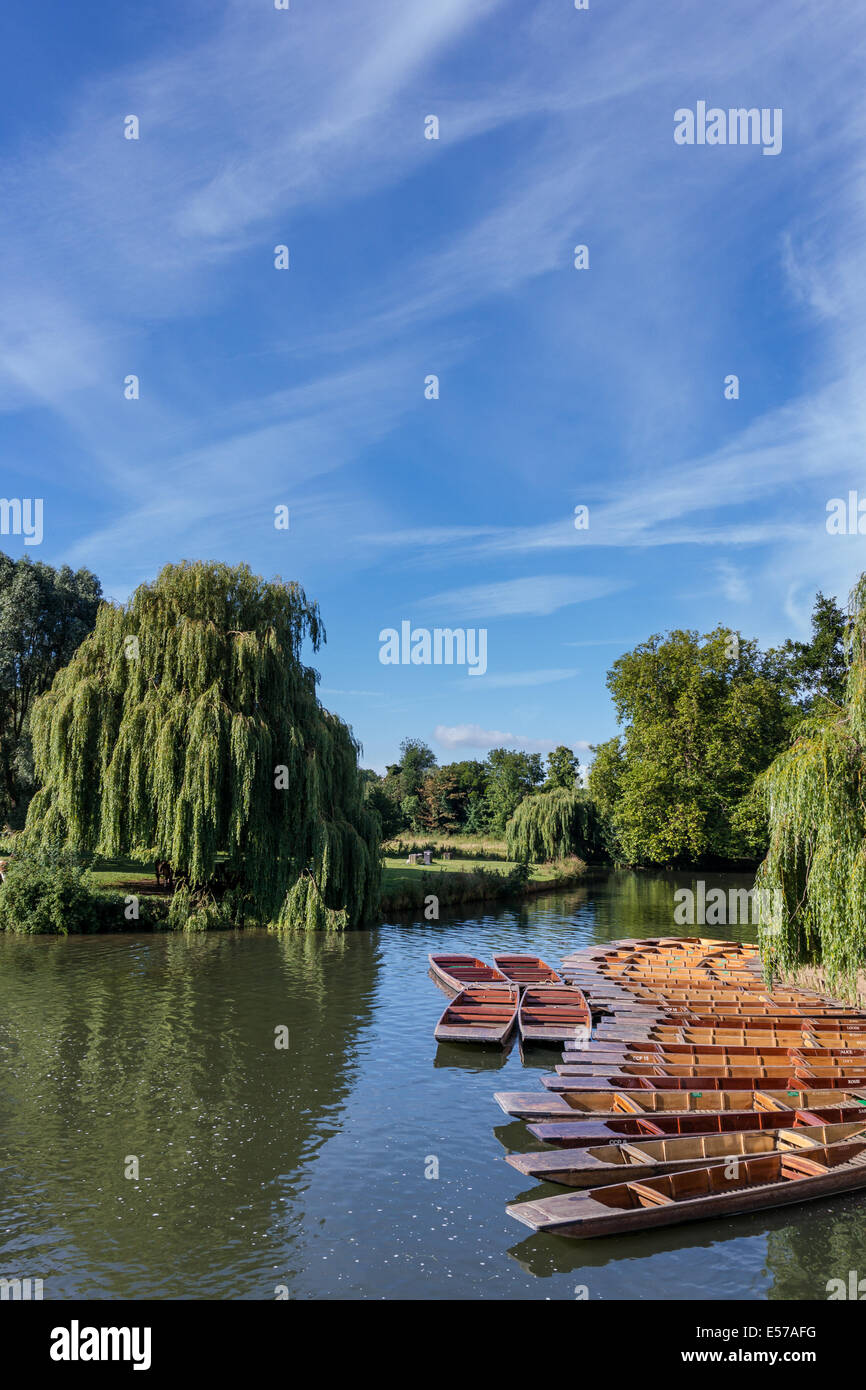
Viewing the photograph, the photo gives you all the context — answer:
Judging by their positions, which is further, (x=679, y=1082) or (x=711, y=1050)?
(x=711, y=1050)

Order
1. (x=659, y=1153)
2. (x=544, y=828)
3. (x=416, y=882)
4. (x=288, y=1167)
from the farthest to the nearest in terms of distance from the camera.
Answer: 1. (x=544, y=828)
2. (x=416, y=882)
3. (x=288, y=1167)
4. (x=659, y=1153)

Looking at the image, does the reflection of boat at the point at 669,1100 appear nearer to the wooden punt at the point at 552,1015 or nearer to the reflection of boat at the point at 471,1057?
the reflection of boat at the point at 471,1057

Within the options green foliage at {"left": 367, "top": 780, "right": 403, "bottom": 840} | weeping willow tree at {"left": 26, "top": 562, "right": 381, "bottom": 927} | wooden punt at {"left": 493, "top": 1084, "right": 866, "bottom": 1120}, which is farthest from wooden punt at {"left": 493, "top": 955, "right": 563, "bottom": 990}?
green foliage at {"left": 367, "top": 780, "right": 403, "bottom": 840}

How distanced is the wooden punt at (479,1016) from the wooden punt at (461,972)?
0.86 metres

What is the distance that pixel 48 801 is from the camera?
26.0 metres

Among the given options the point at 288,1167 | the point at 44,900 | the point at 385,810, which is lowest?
the point at 288,1167

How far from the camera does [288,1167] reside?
10227 millimetres

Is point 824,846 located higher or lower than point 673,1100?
higher

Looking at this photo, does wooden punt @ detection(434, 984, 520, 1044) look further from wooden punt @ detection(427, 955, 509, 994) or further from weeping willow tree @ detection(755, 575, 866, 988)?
weeping willow tree @ detection(755, 575, 866, 988)

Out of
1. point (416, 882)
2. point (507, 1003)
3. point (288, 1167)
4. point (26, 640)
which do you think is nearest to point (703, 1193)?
point (288, 1167)

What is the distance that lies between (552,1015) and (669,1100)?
5604 millimetres

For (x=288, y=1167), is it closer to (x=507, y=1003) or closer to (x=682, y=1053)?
(x=682, y=1053)

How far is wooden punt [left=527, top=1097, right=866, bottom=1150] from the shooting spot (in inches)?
383
